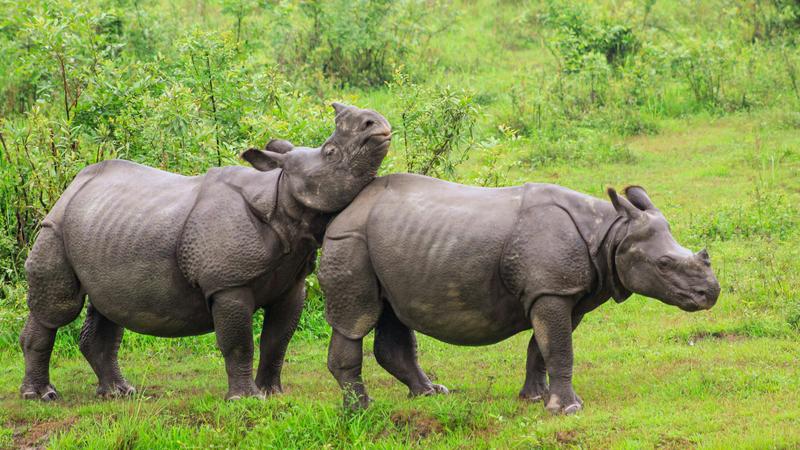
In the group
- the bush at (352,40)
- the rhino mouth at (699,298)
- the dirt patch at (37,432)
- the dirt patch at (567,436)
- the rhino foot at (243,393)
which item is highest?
the rhino mouth at (699,298)

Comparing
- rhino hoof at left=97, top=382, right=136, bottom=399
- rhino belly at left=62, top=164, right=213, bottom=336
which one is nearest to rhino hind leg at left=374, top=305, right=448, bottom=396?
rhino belly at left=62, top=164, right=213, bottom=336

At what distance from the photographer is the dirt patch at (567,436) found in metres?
6.68

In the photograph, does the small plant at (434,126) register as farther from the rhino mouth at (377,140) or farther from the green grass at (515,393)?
the rhino mouth at (377,140)

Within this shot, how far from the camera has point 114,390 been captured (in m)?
8.70

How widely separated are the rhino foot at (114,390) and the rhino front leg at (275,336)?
3.56ft

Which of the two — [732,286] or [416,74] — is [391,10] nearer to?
[416,74]

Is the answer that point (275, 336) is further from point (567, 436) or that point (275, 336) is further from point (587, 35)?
point (587, 35)

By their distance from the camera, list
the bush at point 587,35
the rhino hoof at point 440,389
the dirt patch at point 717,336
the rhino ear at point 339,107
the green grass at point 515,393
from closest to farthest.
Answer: the green grass at point 515,393
the rhino ear at point 339,107
the rhino hoof at point 440,389
the dirt patch at point 717,336
the bush at point 587,35

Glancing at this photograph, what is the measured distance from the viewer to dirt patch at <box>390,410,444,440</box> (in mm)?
7188

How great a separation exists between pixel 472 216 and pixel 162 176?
2.47m

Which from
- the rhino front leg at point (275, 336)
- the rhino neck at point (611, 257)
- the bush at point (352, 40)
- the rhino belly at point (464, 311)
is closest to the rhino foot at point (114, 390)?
the rhino front leg at point (275, 336)

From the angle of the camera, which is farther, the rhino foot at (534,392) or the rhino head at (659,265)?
the rhino foot at (534,392)

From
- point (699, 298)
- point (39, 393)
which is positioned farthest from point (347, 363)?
point (39, 393)

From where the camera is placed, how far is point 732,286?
33.6 ft
